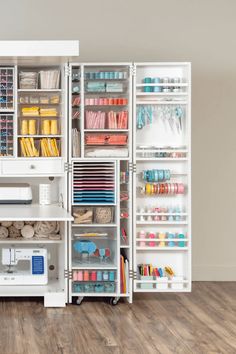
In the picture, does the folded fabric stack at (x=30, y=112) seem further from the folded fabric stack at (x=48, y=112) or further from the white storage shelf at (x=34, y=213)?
the white storage shelf at (x=34, y=213)

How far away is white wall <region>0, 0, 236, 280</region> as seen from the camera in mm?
5738

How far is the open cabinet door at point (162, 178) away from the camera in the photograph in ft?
16.3

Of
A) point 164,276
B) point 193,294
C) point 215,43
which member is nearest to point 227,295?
point 193,294

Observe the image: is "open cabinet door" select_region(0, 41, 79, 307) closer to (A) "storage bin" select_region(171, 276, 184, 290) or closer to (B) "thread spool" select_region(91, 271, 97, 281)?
(B) "thread spool" select_region(91, 271, 97, 281)

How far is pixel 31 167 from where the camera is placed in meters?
5.07

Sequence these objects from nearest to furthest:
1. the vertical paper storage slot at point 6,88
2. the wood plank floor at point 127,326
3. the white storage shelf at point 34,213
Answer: the wood plank floor at point 127,326
the white storage shelf at point 34,213
the vertical paper storage slot at point 6,88

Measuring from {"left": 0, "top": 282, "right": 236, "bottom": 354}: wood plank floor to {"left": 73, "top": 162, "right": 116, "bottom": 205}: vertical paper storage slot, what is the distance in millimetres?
827

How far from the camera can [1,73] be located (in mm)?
5074

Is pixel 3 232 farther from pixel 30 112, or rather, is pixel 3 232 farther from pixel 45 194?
pixel 30 112

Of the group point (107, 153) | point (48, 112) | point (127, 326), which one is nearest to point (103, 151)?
point (107, 153)

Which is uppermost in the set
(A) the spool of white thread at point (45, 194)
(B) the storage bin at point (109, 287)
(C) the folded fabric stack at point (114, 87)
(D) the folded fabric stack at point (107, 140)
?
(C) the folded fabric stack at point (114, 87)

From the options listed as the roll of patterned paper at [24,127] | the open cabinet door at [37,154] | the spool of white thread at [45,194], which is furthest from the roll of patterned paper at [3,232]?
the roll of patterned paper at [24,127]

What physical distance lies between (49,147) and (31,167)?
0.22 metres

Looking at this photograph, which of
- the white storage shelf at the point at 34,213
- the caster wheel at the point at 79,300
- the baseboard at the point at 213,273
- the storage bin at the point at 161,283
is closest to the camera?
the white storage shelf at the point at 34,213
